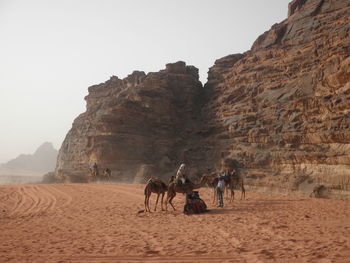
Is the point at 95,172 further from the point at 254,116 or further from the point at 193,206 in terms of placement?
the point at 193,206

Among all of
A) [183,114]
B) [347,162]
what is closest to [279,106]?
[347,162]

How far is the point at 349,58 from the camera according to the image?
20.5 meters

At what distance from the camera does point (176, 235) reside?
9.38m

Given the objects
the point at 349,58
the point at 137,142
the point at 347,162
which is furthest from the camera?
the point at 137,142

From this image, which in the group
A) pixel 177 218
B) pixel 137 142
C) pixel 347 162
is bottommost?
pixel 177 218

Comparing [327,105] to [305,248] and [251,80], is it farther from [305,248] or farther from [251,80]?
[305,248]

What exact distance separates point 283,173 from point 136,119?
77.3ft

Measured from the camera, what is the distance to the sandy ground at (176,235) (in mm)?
7207

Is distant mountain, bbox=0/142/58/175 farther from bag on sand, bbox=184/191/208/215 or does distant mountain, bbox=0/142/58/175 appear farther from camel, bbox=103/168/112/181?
bag on sand, bbox=184/191/208/215

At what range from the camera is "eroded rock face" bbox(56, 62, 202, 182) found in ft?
129

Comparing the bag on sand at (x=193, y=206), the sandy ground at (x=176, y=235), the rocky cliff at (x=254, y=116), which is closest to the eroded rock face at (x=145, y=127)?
the rocky cliff at (x=254, y=116)

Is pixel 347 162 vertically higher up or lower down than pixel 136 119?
lower down

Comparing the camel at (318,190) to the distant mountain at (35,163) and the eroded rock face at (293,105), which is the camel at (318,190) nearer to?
the eroded rock face at (293,105)

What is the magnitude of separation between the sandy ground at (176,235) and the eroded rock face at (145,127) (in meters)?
23.5
